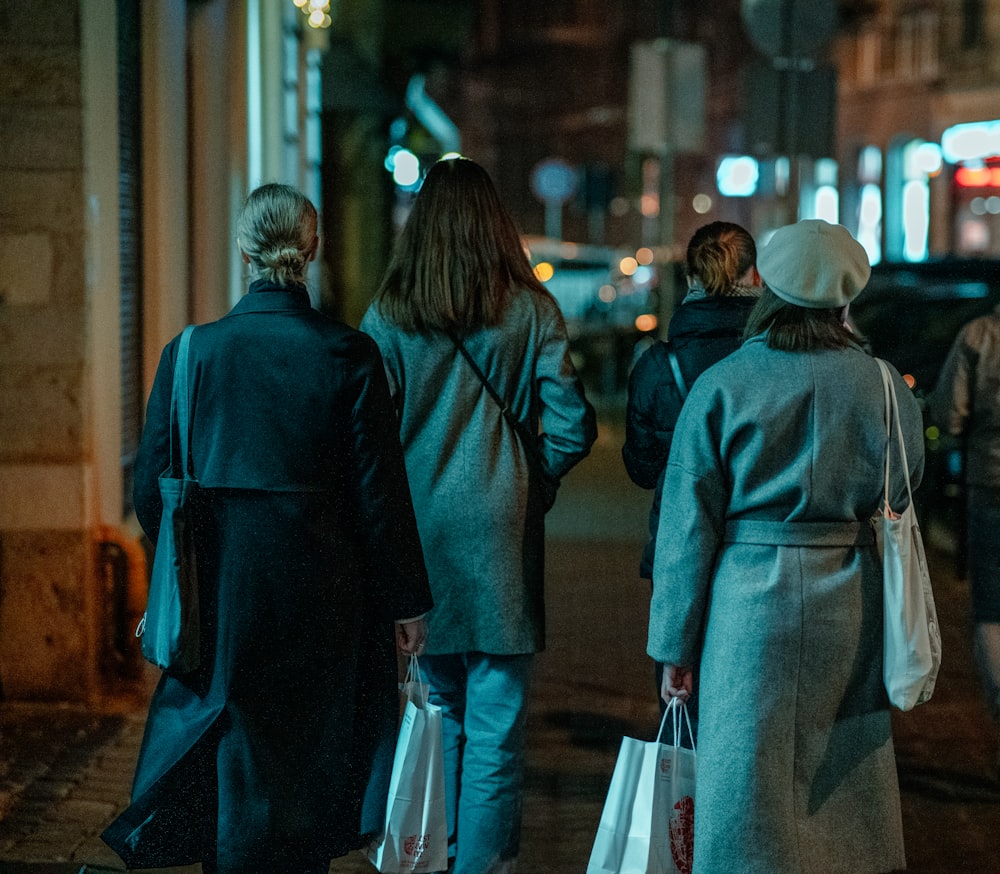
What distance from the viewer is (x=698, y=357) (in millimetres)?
4082

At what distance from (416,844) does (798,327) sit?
1.57m

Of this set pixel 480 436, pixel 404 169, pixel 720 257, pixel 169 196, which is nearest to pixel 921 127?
pixel 404 169

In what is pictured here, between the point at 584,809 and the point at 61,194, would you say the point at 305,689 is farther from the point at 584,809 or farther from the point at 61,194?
the point at 61,194

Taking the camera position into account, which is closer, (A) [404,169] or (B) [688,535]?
(B) [688,535]

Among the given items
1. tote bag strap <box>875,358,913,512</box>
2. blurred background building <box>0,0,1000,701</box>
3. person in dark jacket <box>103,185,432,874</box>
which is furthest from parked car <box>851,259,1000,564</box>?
person in dark jacket <box>103,185,432,874</box>

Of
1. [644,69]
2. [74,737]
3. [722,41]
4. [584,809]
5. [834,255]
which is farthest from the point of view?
[722,41]

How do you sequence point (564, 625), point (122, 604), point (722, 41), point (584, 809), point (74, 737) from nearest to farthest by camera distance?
point (584, 809) → point (74, 737) → point (122, 604) → point (564, 625) → point (722, 41)

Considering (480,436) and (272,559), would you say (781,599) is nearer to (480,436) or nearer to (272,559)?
(480,436)

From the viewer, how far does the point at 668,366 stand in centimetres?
411

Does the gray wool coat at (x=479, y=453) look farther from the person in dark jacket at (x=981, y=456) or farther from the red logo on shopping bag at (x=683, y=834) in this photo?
the person in dark jacket at (x=981, y=456)

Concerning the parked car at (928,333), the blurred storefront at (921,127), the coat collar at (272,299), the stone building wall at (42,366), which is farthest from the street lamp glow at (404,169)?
the coat collar at (272,299)

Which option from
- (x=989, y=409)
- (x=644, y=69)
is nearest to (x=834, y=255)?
(x=989, y=409)

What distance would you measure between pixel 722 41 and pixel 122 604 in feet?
193

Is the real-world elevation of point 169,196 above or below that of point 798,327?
above
